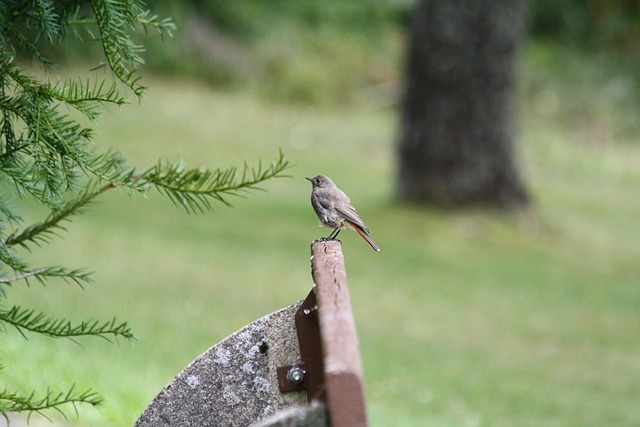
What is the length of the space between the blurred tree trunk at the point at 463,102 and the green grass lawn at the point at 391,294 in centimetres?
44

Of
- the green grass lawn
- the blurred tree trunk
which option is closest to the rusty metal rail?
the green grass lawn

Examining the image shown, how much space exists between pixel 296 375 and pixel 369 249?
10.1m

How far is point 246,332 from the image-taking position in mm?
2965

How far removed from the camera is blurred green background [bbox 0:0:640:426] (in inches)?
320

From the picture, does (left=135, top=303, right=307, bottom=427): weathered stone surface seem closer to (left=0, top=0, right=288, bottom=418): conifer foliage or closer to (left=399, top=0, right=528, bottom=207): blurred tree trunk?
(left=0, top=0, right=288, bottom=418): conifer foliage

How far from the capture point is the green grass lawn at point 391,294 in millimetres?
7730

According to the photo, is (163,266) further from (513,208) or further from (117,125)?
(117,125)

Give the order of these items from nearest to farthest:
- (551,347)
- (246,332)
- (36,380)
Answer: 1. (246,332)
2. (36,380)
3. (551,347)

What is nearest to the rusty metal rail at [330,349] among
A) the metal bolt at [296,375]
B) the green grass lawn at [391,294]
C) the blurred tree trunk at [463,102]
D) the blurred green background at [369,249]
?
the metal bolt at [296,375]

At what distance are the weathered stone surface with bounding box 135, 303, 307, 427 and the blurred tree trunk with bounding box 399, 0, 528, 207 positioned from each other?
11.2 metres

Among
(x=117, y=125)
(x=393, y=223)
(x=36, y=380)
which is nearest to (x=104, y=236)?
(x=393, y=223)

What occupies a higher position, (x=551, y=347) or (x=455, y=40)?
(x=455, y=40)

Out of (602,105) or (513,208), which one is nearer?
(513,208)

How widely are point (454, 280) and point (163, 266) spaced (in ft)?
10.8
